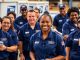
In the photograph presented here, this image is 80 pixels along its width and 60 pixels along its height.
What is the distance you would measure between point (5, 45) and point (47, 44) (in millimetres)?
1305

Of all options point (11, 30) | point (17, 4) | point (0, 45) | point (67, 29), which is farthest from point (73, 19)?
point (17, 4)

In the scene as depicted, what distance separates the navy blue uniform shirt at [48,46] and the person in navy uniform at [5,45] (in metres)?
0.95

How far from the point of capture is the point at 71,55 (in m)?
6.25

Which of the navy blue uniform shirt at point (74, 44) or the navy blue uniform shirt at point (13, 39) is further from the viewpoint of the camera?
the navy blue uniform shirt at point (13, 39)

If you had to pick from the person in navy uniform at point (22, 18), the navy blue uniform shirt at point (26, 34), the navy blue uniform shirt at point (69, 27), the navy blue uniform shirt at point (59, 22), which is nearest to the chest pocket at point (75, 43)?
the navy blue uniform shirt at point (26, 34)

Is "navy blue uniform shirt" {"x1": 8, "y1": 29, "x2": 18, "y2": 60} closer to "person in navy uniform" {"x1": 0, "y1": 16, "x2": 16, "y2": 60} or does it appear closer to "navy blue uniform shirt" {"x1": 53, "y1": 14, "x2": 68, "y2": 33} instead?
"person in navy uniform" {"x1": 0, "y1": 16, "x2": 16, "y2": 60}

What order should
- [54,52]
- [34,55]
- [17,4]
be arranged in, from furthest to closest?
[17,4] → [34,55] → [54,52]

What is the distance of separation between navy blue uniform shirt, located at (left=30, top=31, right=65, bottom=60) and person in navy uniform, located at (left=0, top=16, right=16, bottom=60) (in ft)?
3.13

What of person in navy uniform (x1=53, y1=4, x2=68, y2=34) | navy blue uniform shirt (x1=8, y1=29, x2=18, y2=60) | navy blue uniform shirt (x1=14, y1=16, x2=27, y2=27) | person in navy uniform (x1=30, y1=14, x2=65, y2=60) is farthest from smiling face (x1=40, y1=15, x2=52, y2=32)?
person in navy uniform (x1=53, y1=4, x2=68, y2=34)

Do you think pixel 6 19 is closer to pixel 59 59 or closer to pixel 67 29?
pixel 59 59

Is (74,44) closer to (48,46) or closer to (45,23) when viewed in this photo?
(48,46)

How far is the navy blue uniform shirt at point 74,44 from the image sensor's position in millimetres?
6121

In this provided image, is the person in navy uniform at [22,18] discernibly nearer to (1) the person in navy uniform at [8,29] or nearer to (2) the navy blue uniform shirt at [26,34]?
(2) the navy blue uniform shirt at [26,34]

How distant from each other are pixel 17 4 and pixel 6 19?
712 cm
